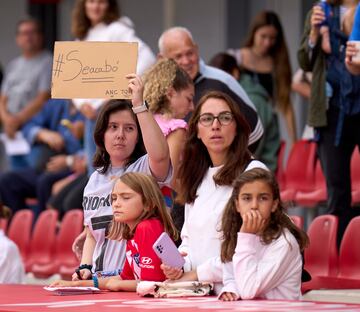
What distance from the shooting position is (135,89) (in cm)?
597

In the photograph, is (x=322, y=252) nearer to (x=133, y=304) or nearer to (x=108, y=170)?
(x=108, y=170)

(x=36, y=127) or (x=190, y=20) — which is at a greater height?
(x=190, y=20)

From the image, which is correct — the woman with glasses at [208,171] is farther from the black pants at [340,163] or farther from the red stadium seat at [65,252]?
the red stadium seat at [65,252]

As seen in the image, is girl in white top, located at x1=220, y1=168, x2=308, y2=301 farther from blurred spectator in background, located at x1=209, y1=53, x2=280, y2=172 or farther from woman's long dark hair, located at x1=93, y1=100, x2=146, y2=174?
blurred spectator in background, located at x1=209, y1=53, x2=280, y2=172

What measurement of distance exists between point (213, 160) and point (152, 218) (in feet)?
1.45

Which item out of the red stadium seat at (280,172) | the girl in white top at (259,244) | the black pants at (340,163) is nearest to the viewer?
the girl in white top at (259,244)

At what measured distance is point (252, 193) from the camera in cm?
553

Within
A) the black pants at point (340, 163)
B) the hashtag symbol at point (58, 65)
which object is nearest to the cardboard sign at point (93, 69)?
the hashtag symbol at point (58, 65)

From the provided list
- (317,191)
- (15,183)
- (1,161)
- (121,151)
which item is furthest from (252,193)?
(1,161)

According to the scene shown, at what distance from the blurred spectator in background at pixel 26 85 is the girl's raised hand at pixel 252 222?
658 centimetres

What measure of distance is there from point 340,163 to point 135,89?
2.09 meters

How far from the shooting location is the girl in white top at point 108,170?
6.25 m

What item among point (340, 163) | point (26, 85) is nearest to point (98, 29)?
point (26, 85)

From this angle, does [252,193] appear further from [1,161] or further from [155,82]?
[1,161]
